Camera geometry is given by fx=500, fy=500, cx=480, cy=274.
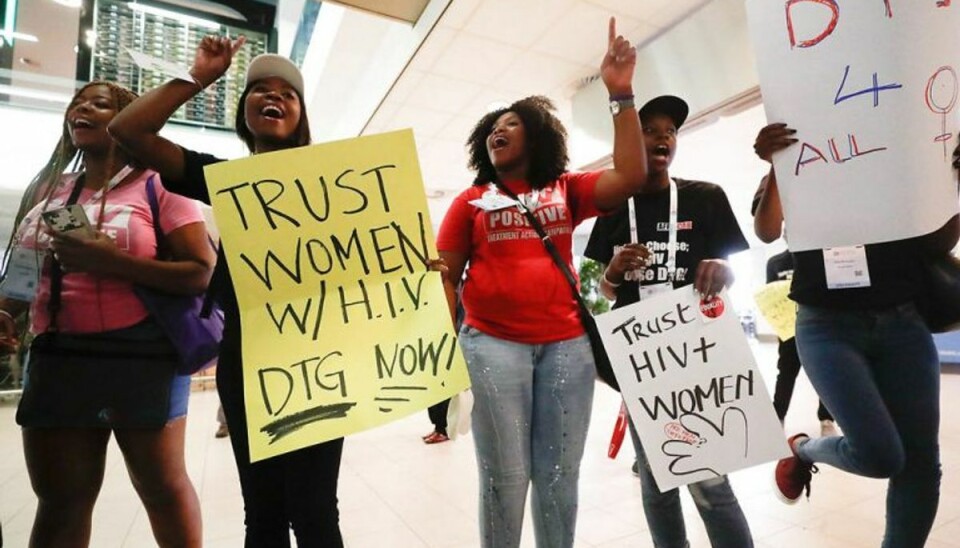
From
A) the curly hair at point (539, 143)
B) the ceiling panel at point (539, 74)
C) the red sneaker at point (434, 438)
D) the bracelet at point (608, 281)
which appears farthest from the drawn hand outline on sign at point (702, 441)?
the ceiling panel at point (539, 74)

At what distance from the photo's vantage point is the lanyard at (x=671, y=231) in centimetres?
116

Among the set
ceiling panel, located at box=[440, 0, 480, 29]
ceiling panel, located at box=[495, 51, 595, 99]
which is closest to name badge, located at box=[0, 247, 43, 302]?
ceiling panel, located at box=[440, 0, 480, 29]

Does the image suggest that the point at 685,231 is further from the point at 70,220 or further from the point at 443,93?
the point at 443,93

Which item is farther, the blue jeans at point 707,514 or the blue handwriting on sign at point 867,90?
the blue jeans at point 707,514

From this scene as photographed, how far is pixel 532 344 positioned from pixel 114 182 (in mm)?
924

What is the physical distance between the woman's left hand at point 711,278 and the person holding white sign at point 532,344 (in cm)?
21

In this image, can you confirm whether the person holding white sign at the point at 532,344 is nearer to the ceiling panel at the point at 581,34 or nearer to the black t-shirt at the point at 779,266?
the black t-shirt at the point at 779,266

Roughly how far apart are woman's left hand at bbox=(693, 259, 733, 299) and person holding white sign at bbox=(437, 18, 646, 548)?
213mm

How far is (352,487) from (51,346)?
5.52 ft

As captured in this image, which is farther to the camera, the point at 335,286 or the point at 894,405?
the point at 894,405

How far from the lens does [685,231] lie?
1.18 meters

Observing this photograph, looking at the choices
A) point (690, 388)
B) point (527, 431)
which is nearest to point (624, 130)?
point (690, 388)

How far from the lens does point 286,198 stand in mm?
778

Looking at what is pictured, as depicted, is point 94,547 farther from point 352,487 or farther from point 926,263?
point 926,263
